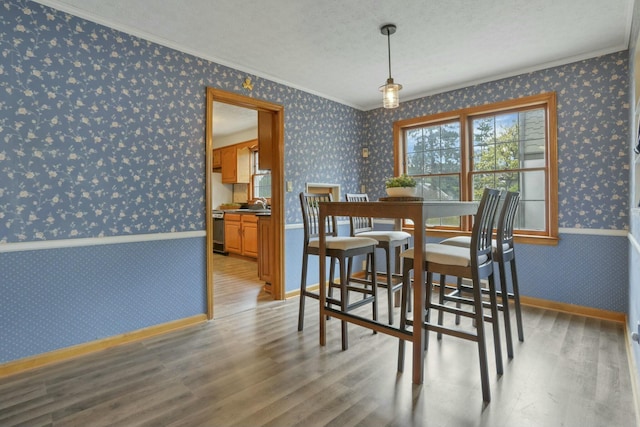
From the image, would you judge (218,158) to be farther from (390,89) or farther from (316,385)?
(316,385)

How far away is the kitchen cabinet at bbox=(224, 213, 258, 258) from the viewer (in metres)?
6.07

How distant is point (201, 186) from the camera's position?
3039 mm

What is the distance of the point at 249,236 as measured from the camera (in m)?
6.18

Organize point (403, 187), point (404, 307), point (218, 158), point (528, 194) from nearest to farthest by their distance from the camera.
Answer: point (404, 307), point (403, 187), point (528, 194), point (218, 158)

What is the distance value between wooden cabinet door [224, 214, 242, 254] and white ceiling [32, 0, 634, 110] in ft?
11.4

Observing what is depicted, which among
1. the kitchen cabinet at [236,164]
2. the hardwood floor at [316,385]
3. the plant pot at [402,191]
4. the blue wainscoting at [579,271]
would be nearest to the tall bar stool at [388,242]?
the hardwood floor at [316,385]

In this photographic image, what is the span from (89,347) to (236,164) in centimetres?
494

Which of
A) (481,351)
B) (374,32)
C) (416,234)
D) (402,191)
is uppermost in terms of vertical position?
(374,32)

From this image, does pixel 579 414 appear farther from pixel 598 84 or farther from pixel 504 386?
pixel 598 84

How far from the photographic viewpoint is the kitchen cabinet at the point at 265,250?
13.1 ft

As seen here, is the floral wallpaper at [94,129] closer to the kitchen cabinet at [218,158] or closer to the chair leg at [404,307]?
the chair leg at [404,307]

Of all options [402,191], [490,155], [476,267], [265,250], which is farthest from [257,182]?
[476,267]

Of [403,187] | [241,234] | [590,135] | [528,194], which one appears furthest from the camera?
[241,234]

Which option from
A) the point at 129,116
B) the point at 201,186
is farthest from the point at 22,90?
the point at 201,186
